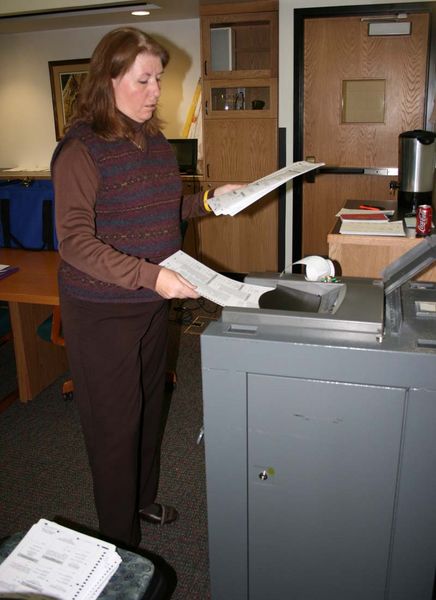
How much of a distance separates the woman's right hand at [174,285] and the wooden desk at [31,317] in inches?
A: 44.5

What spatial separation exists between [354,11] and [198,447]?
311cm

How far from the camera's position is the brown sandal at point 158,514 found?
1888mm

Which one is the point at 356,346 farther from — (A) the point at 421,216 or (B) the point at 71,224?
(A) the point at 421,216

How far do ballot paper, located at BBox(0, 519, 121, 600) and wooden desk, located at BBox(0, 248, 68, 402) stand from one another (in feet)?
4.71

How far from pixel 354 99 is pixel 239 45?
99 centimetres

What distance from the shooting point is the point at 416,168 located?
258 cm

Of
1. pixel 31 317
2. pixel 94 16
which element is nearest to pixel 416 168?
pixel 31 317

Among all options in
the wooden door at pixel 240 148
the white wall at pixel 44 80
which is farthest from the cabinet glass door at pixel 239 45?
the white wall at pixel 44 80

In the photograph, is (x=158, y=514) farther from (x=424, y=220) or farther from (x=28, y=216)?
(x=28, y=216)

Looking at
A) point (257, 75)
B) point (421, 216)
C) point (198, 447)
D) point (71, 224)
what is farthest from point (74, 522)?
point (257, 75)

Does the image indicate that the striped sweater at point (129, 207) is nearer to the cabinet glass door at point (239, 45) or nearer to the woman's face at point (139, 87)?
the woman's face at point (139, 87)

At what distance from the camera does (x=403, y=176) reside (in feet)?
8.66

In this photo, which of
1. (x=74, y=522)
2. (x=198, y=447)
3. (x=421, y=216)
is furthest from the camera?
(x=198, y=447)

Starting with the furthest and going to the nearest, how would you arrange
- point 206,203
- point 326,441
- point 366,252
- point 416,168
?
point 416,168 → point 366,252 → point 206,203 → point 326,441
